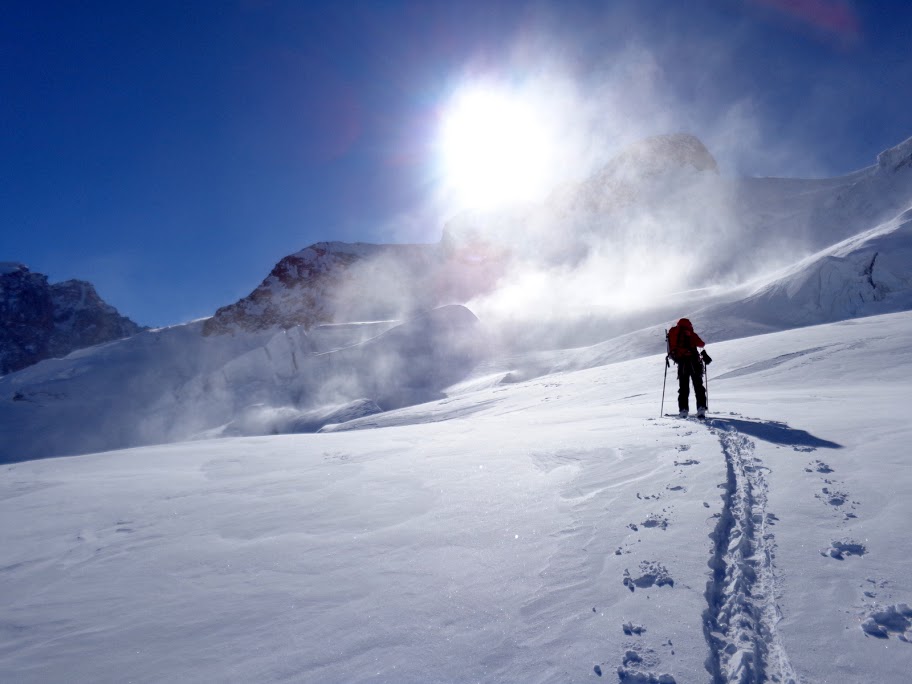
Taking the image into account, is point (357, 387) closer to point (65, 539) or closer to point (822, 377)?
point (822, 377)

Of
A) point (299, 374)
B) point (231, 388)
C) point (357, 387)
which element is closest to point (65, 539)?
point (357, 387)

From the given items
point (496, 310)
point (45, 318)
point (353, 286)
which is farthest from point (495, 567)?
point (45, 318)

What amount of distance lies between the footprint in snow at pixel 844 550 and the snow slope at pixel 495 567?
0.01m

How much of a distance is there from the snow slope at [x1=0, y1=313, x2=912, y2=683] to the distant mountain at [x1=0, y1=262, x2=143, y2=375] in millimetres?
153042

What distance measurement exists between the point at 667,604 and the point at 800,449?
3541 millimetres

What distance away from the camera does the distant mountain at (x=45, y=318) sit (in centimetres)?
12575

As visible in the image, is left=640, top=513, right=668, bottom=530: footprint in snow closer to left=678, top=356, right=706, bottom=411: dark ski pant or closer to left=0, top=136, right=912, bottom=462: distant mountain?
left=678, top=356, right=706, bottom=411: dark ski pant

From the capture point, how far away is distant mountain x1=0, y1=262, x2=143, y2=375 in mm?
125750

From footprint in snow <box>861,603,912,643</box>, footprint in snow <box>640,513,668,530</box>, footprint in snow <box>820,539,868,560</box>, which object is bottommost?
footprint in snow <box>861,603,912,643</box>

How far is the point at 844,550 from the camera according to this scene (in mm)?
2830

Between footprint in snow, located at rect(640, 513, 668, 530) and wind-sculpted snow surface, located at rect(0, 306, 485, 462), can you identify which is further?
wind-sculpted snow surface, located at rect(0, 306, 485, 462)

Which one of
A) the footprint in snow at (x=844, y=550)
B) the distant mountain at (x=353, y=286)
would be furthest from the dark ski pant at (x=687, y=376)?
the distant mountain at (x=353, y=286)

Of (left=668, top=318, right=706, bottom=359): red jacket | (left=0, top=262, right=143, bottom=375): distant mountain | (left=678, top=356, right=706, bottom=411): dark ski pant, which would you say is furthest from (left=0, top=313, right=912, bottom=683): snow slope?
(left=0, top=262, right=143, bottom=375): distant mountain

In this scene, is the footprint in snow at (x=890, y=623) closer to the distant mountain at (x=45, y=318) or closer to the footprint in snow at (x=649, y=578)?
the footprint in snow at (x=649, y=578)
